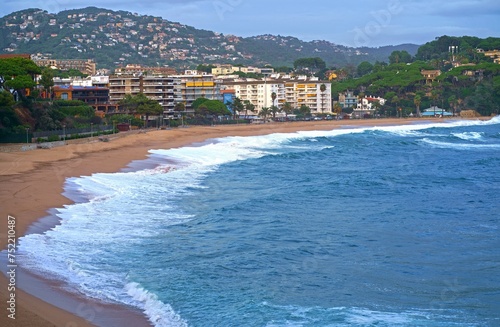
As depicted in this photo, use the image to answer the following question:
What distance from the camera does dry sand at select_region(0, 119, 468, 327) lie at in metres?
13.1

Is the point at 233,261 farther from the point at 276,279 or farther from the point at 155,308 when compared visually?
the point at 155,308

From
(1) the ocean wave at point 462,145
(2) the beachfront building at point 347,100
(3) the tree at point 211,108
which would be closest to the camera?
(1) the ocean wave at point 462,145

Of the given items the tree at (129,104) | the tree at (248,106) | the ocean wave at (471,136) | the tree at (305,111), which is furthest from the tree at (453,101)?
the tree at (129,104)

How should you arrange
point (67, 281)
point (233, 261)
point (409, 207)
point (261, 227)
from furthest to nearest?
1. point (409, 207)
2. point (261, 227)
3. point (233, 261)
4. point (67, 281)

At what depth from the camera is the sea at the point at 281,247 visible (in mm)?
14609

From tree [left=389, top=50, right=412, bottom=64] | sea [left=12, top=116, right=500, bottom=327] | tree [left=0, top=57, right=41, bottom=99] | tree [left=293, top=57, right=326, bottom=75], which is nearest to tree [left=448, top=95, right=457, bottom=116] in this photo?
tree [left=293, top=57, right=326, bottom=75]

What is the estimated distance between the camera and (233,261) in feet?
59.8

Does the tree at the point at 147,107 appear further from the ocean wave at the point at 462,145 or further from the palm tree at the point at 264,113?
the ocean wave at the point at 462,145

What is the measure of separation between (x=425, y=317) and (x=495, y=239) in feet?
25.0

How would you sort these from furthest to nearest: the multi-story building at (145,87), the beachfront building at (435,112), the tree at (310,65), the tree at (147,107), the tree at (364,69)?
the tree at (310,65) < the tree at (364,69) < the beachfront building at (435,112) < the multi-story building at (145,87) < the tree at (147,107)

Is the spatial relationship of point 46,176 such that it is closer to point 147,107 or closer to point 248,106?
point 147,107

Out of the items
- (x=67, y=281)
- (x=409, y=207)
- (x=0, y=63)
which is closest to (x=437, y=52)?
(x=0, y=63)

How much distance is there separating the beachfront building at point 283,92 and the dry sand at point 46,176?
175 feet

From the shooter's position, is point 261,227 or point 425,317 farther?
point 261,227
